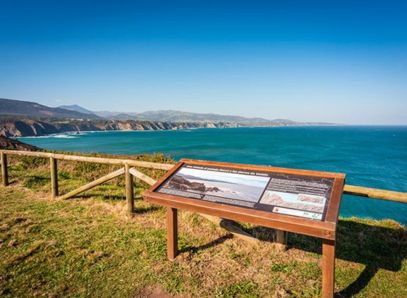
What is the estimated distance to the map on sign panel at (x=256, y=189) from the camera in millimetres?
2938

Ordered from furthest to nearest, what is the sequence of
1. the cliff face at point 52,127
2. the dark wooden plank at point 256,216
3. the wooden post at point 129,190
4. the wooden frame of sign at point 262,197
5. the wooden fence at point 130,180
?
the cliff face at point 52,127
the wooden post at point 129,190
the wooden fence at point 130,180
the wooden frame of sign at point 262,197
the dark wooden plank at point 256,216

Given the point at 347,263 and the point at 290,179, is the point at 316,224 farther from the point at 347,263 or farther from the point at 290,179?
the point at 347,263

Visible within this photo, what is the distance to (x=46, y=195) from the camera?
7.51 meters

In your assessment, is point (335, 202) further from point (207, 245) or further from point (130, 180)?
point (130, 180)

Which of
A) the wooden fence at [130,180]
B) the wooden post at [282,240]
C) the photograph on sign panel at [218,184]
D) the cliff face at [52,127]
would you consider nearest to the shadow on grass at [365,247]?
the wooden post at [282,240]

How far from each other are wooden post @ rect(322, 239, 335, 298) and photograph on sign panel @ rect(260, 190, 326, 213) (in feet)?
1.27

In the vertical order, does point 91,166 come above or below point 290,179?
below

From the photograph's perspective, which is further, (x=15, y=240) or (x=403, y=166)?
(x=403, y=166)

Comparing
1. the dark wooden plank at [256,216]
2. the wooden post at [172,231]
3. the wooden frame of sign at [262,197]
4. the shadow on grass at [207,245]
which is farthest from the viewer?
the shadow on grass at [207,245]

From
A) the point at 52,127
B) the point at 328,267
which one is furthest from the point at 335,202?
the point at 52,127

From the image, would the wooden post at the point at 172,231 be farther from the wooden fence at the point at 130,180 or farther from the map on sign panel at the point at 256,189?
the wooden fence at the point at 130,180

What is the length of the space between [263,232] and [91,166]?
968 centimetres

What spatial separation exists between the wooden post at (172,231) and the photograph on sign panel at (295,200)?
58.3 inches

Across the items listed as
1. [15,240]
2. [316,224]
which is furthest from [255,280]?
[15,240]
